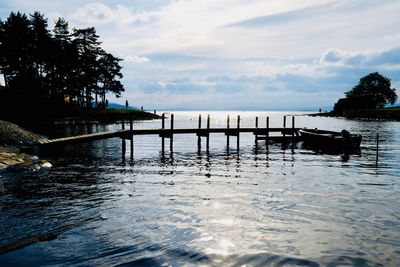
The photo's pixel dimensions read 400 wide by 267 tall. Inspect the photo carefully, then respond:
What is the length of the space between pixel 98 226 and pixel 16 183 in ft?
27.4

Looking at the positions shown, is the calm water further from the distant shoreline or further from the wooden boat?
the distant shoreline

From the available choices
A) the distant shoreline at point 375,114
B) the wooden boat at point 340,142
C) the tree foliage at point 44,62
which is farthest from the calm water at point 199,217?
the distant shoreline at point 375,114

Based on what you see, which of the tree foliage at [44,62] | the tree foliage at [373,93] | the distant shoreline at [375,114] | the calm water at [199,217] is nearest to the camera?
the calm water at [199,217]

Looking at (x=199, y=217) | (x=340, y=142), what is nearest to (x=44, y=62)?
(x=340, y=142)

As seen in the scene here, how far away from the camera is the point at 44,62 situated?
67.2 metres

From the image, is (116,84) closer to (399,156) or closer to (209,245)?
(399,156)

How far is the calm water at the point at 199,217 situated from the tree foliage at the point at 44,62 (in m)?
45.0

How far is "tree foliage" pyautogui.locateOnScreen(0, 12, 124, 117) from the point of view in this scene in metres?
60.9

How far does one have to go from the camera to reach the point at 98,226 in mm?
11242

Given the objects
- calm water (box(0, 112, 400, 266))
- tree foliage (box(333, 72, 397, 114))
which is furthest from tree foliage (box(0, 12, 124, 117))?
tree foliage (box(333, 72, 397, 114))

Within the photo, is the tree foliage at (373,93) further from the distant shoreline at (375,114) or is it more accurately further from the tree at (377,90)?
the distant shoreline at (375,114)

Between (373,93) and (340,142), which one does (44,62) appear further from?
(373,93)

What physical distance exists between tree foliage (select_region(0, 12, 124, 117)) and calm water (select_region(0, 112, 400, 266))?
45.0m

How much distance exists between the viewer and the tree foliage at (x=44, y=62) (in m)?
60.9
